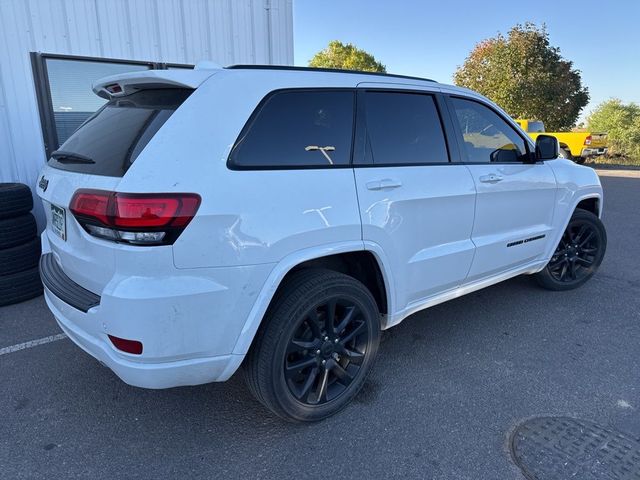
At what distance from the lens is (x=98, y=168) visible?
219 centimetres

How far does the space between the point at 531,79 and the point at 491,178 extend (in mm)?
21947

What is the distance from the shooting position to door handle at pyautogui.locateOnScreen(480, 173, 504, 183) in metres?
3.30

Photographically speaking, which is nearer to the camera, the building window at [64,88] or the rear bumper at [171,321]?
the rear bumper at [171,321]

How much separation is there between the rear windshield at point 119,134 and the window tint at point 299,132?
0.39 metres

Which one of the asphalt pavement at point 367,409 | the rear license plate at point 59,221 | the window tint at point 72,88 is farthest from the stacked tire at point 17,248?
the rear license plate at point 59,221

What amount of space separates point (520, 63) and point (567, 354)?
22469 millimetres

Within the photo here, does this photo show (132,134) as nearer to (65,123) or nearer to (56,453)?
(56,453)

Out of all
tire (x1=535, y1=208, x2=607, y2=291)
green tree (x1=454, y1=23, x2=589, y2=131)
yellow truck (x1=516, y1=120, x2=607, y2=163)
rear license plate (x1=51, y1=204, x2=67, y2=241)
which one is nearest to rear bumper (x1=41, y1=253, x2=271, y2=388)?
rear license plate (x1=51, y1=204, x2=67, y2=241)

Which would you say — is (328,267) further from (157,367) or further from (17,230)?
(17,230)

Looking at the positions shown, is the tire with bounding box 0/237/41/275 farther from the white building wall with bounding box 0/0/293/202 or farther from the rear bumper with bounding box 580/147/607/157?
the rear bumper with bounding box 580/147/607/157

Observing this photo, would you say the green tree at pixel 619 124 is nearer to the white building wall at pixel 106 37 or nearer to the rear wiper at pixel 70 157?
the white building wall at pixel 106 37

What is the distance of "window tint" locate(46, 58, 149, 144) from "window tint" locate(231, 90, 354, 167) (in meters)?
3.71

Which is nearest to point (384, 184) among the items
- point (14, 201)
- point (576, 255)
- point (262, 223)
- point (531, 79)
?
point (262, 223)

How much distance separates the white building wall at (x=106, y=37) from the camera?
4.76 m
